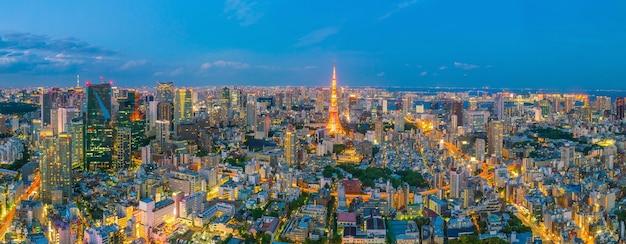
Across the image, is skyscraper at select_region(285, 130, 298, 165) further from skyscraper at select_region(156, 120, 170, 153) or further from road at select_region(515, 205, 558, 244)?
road at select_region(515, 205, 558, 244)

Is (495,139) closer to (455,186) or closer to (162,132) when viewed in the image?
(455,186)

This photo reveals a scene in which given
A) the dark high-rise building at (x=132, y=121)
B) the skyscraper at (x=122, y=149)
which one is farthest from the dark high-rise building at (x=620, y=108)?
the skyscraper at (x=122, y=149)

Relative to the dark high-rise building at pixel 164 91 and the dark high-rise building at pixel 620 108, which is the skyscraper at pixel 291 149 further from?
the dark high-rise building at pixel 620 108

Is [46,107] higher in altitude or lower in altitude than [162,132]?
higher

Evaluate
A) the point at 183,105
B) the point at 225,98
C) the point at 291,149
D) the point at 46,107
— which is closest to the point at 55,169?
the point at 291,149

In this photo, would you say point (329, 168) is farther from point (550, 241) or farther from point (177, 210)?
point (550, 241)
